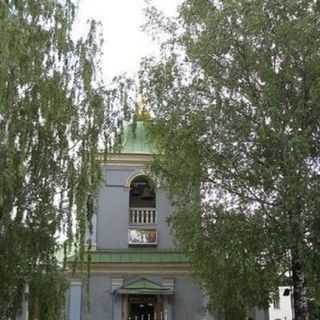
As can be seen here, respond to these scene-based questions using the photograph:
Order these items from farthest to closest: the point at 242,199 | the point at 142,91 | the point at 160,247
A: the point at 160,247 < the point at 142,91 < the point at 242,199

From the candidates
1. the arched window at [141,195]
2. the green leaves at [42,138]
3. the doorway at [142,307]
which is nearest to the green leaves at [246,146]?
the green leaves at [42,138]

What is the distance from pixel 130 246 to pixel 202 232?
6555 mm

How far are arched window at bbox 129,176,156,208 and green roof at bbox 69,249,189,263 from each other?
170cm

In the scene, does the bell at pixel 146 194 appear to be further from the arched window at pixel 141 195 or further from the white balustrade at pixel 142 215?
the white balustrade at pixel 142 215

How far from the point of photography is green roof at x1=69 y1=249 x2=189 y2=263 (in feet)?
59.5

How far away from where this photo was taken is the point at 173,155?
42.5ft

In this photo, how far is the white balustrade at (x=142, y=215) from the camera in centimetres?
1901

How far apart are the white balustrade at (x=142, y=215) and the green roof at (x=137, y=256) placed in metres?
1.03

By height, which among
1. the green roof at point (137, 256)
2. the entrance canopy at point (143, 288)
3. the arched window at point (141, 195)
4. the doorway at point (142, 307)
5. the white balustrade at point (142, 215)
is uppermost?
the arched window at point (141, 195)

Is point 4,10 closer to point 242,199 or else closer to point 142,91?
point 142,91

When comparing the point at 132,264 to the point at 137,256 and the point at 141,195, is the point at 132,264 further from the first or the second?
the point at 141,195

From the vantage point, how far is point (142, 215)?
19.2m

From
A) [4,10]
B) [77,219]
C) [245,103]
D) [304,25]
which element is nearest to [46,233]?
[77,219]

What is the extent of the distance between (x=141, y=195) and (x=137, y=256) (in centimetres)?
238
